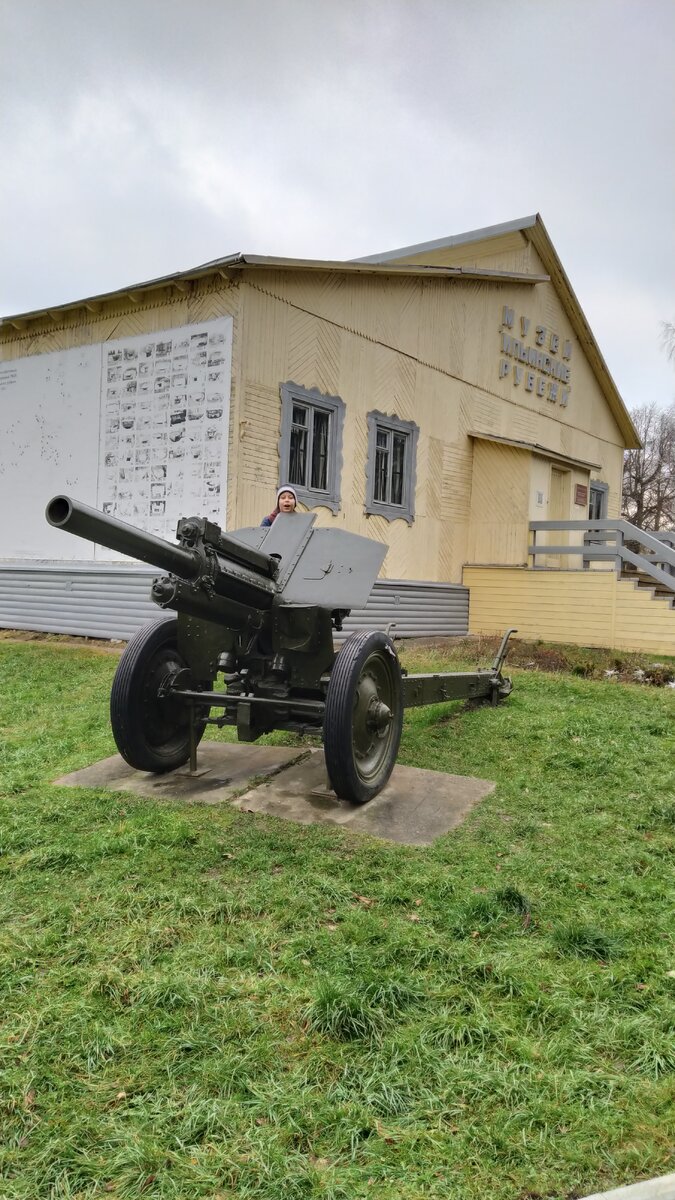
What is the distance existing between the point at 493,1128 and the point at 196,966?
1296 mm

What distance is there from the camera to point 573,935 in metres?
3.36

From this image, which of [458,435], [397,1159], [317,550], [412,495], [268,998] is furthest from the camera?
[458,435]

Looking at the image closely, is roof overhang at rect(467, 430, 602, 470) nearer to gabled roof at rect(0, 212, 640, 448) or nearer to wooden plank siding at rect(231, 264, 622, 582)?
wooden plank siding at rect(231, 264, 622, 582)

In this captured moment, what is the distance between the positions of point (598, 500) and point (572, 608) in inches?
289

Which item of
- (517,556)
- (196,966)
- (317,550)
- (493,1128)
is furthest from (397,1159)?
(517,556)

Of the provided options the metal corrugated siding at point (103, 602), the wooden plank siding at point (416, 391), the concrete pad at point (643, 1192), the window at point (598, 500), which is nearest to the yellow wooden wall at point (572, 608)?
the wooden plank siding at point (416, 391)

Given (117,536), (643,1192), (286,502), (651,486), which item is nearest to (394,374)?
(286,502)

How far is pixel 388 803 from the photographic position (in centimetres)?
514

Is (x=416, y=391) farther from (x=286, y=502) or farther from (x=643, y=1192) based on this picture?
(x=643, y=1192)

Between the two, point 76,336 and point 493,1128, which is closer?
point 493,1128

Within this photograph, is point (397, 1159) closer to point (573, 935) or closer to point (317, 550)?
point (573, 935)

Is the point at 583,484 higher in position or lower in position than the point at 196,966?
higher

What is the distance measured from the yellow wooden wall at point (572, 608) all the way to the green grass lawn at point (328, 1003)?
9091 mm

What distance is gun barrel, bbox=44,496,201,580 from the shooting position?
3.81 m
